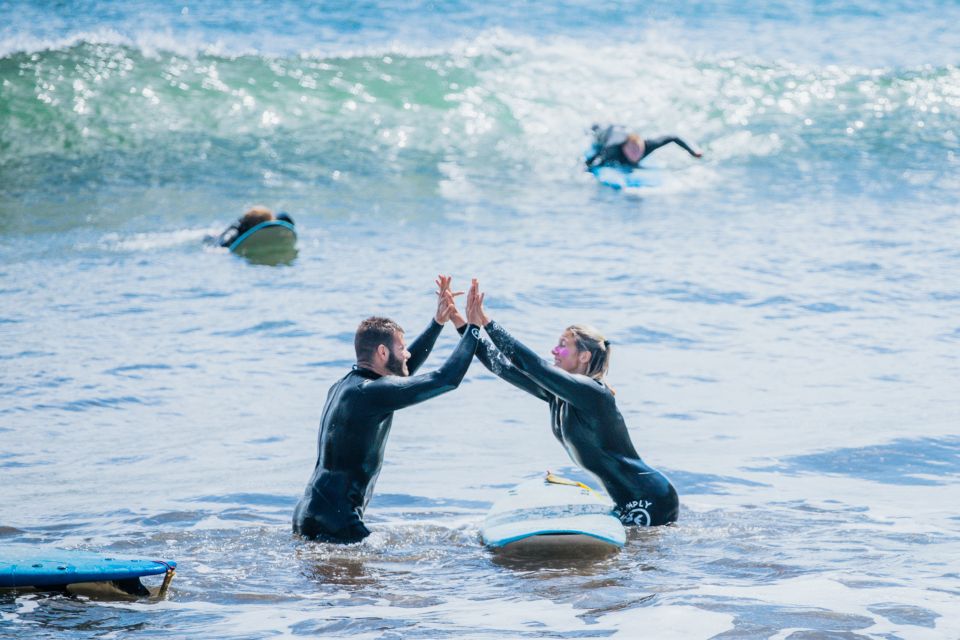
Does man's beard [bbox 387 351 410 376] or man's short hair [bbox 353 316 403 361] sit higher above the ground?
man's short hair [bbox 353 316 403 361]

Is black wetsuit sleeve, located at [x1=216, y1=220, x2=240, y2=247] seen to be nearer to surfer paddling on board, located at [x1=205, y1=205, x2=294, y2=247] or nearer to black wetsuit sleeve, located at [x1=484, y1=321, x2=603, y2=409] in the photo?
surfer paddling on board, located at [x1=205, y1=205, x2=294, y2=247]

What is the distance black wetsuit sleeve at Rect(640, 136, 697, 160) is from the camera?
1739 cm

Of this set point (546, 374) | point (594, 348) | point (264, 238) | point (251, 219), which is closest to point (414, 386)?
point (546, 374)

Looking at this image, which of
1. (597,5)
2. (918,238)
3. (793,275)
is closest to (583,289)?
Result: (793,275)

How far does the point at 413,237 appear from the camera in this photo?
51.2 feet

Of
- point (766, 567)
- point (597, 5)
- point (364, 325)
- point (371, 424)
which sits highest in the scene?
point (597, 5)

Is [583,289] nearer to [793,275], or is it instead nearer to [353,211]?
[793,275]

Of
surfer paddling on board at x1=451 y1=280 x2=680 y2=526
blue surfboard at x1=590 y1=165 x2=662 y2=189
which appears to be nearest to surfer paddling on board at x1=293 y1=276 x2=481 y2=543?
surfer paddling on board at x1=451 y1=280 x2=680 y2=526

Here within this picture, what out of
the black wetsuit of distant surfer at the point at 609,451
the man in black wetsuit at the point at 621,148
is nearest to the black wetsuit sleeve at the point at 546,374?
the black wetsuit of distant surfer at the point at 609,451

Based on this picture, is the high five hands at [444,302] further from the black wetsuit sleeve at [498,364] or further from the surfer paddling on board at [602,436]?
the black wetsuit sleeve at [498,364]

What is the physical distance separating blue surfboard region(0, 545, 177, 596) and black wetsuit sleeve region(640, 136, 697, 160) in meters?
12.4

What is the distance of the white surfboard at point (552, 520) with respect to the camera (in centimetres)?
668

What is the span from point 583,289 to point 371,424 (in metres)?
6.40

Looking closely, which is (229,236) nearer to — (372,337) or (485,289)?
(485,289)
